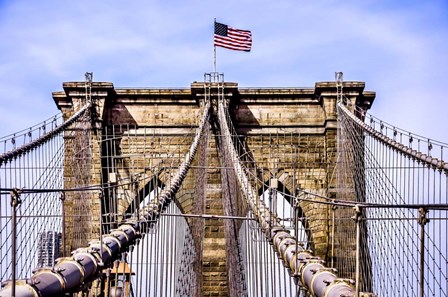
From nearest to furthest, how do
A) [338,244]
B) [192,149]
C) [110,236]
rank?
[110,236]
[192,149]
[338,244]

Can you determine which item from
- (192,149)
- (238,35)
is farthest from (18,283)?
(238,35)

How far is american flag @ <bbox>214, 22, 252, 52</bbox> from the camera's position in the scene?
2678cm

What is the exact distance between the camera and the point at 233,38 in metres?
27.0

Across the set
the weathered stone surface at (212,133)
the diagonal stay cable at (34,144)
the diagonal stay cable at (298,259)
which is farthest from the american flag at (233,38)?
the diagonal stay cable at (298,259)

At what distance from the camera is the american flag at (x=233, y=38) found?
87.9 feet

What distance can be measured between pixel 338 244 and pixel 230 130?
11.8 feet

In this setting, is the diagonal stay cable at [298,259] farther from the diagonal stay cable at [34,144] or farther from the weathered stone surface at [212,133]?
the weathered stone surface at [212,133]

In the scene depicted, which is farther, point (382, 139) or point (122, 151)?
point (122, 151)

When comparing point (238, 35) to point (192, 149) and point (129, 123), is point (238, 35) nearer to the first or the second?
point (129, 123)

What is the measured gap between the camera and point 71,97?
994 inches

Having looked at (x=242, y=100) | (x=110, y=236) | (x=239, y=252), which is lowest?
(x=239, y=252)

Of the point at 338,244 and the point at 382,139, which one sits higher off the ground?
the point at 382,139

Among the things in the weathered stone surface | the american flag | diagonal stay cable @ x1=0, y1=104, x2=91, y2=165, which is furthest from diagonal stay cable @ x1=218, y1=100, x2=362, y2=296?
the american flag

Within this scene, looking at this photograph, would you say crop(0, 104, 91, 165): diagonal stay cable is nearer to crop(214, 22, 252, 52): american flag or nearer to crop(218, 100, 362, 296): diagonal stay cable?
crop(218, 100, 362, 296): diagonal stay cable
